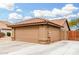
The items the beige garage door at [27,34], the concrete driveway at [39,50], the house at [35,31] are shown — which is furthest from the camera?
the beige garage door at [27,34]

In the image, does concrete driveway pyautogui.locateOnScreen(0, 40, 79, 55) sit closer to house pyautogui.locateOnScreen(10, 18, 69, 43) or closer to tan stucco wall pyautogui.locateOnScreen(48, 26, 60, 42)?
house pyautogui.locateOnScreen(10, 18, 69, 43)

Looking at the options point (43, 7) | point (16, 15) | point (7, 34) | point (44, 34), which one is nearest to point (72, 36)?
point (43, 7)

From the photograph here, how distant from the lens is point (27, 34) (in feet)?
59.6

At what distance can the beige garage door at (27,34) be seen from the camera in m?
17.1

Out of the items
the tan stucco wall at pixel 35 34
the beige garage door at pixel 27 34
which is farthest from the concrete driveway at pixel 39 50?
the beige garage door at pixel 27 34

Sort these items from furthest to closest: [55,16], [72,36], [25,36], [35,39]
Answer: [55,16], [72,36], [25,36], [35,39]

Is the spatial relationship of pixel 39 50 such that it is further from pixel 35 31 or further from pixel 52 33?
pixel 52 33

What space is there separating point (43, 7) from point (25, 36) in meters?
9.40

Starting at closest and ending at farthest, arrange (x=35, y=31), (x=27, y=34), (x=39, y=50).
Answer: (x=39, y=50) < (x=35, y=31) < (x=27, y=34)

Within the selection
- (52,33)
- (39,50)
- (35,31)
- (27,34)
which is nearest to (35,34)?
(35,31)

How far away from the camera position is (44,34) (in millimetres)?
15938

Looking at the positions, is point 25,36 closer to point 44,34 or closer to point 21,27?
point 21,27

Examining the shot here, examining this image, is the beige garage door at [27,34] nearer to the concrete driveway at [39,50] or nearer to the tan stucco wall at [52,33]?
the tan stucco wall at [52,33]

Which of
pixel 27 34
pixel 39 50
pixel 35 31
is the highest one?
pixel 35 31
